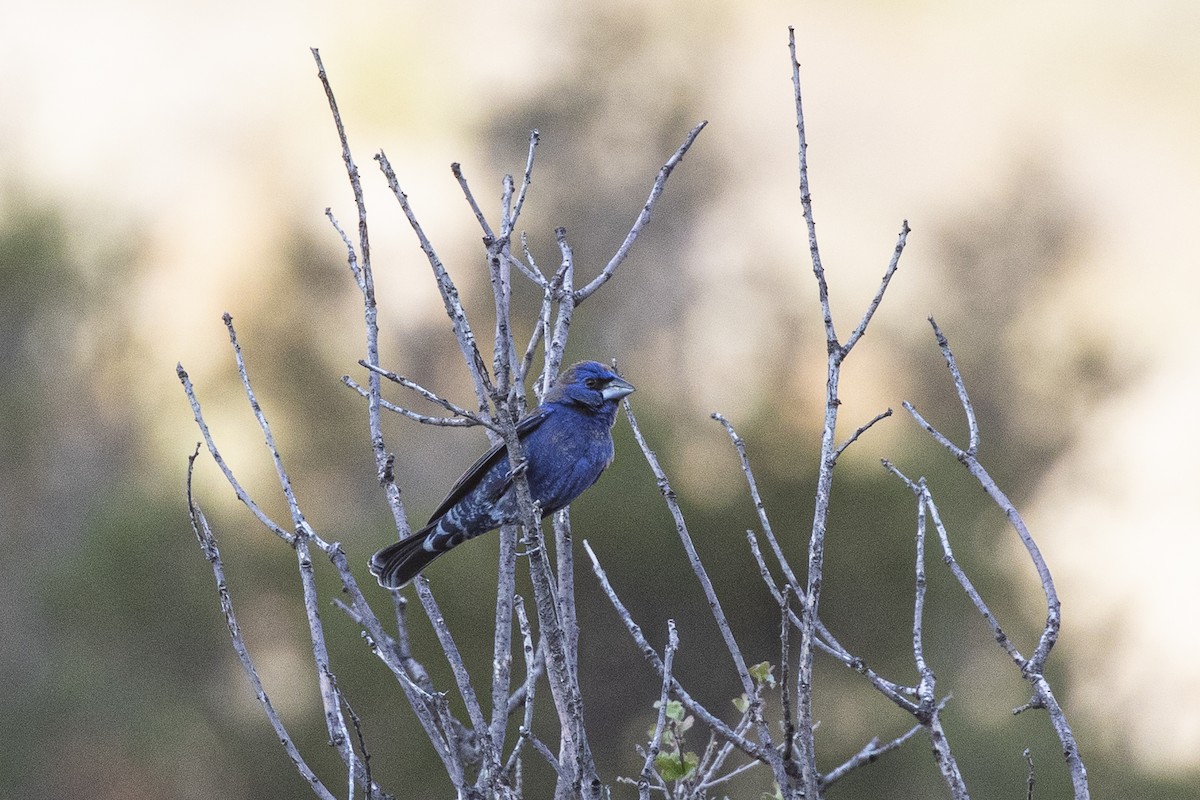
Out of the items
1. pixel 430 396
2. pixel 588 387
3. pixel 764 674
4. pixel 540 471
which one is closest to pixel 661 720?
pixel 764 674

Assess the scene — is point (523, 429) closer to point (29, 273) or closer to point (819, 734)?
point (819, 734)

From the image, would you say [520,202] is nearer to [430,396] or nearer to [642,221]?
[642,221]

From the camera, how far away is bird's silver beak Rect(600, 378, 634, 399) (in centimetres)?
541

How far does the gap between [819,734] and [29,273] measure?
15985mm

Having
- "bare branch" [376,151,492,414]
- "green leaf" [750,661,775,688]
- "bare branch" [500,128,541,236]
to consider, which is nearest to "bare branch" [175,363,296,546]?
"bare branch" [376,151,492,414]

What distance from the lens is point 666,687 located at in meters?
Result: 3.51

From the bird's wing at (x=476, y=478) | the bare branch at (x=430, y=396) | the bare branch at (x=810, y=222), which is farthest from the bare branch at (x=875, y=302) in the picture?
the bird's wing at (x=476, y=478)

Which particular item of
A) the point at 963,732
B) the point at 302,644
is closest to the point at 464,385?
the point at 302,644

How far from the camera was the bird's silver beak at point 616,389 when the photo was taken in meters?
5.41

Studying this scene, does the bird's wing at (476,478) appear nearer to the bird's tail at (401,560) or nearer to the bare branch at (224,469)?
the bird's tail at (401,560)

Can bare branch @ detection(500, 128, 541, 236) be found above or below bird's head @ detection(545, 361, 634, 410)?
below

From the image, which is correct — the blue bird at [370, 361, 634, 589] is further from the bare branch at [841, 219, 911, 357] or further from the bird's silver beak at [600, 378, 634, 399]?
the bare branch at [841, 219, 911, 357]

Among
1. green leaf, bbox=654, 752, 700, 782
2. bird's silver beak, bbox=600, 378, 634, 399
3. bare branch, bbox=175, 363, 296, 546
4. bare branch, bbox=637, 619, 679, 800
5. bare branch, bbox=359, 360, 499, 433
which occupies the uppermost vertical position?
bird's silver beak, bbox=600, 378, 634, 399

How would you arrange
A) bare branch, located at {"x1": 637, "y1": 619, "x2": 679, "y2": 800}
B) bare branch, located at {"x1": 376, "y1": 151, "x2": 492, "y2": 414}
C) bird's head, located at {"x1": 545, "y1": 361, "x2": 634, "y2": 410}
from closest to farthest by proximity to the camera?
1. bare branch, located at {"x1": 637, "y1": 619, "x2": 679, "y2": 800}
2. bare branch, located at {"x1": 376, "y1": 151, "x2": 492, "y2": 414}
3. bird's head, located at {"x1": 545, "y1": 361, "x2": 634, "y2": 410}
